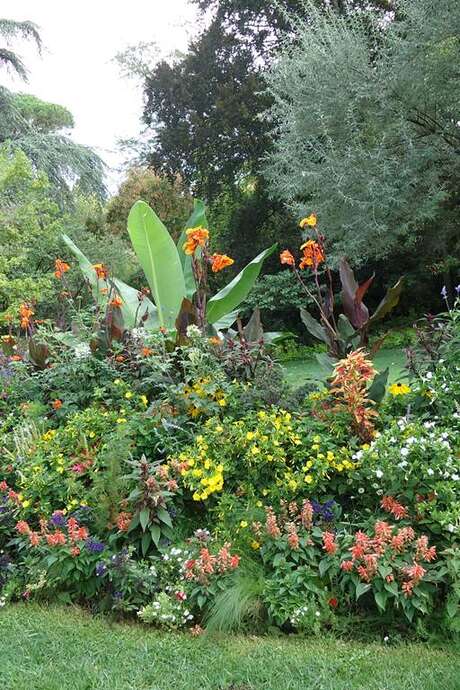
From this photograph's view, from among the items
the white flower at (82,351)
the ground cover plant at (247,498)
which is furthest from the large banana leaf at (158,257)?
the ground cover plant at (247,498)

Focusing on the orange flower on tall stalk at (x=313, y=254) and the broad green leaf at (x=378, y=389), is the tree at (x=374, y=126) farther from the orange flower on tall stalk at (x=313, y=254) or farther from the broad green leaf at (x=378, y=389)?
the broad green leaf at (x=378, y=389)

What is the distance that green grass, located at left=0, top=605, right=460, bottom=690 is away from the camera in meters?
2.32

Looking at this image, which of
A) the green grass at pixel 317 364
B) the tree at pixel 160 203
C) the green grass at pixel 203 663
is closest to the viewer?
the green grass at pixel 203 663

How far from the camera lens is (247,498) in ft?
10.4

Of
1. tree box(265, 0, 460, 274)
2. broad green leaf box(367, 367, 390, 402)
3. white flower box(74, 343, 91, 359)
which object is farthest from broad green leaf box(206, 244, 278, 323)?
tree box(265, 0, 460, 274)

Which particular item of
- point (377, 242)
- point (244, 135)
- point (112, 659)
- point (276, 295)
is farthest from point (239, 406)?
point (244, 135)

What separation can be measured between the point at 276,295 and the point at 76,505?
11.5 meters

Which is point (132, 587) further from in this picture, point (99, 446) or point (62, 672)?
point (99, 446)

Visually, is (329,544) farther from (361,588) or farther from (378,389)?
(378,389)

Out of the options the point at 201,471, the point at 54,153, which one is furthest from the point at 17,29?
the point at 201,471

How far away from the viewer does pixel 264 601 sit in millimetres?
2713

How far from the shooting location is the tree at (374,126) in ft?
32.5

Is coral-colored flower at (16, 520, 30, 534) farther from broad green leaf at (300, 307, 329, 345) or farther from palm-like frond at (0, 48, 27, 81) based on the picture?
palm-like frond at (0, 48, 27, 81)

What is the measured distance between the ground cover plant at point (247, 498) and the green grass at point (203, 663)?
116mm
